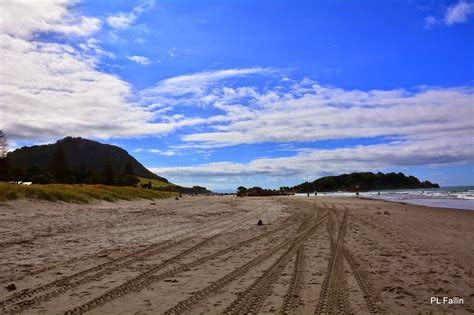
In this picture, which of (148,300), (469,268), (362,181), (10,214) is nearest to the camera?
(148,300)

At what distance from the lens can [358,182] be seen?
149 meters

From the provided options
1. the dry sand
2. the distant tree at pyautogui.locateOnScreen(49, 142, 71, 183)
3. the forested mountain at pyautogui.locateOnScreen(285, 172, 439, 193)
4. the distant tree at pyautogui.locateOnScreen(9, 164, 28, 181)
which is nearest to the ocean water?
the dry sand

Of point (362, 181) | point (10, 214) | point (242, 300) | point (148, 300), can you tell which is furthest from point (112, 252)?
point (362, 181)

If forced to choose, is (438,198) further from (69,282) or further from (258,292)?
(69,282)

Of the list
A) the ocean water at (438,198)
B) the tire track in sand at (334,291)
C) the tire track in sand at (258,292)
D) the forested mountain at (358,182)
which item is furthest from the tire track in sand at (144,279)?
the forested mountain at (358,182)

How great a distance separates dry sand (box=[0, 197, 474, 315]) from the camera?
5348mm

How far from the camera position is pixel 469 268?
7.78m

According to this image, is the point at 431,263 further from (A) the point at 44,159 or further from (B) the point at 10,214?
(A) the point at 44,159

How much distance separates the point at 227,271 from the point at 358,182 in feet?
489

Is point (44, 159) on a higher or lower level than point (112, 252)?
higher

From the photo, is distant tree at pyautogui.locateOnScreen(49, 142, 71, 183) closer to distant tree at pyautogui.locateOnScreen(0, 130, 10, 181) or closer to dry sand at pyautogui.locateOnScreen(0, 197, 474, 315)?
distant tree at pyautogui.locateOnScreen(0, 130, 10, 181)

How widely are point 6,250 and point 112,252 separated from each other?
2333mm

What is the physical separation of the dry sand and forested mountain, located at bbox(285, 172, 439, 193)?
130263mm

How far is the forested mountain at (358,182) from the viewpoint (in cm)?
14550
